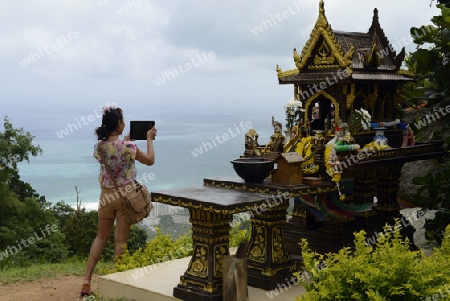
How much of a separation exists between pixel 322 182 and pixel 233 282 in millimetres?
2018

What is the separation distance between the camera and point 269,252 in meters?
8.20

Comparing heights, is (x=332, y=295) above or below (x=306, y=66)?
below

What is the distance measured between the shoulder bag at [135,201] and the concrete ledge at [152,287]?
894 mm

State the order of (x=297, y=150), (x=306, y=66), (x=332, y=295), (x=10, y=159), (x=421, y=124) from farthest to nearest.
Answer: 1. (x=10, y=159)
2. (x=421, y=124)
3. (x=306, y=66)
4. (x=297, y=150)
5. (x=332, y=295)

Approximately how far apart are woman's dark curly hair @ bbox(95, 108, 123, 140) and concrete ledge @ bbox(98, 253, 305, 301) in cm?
204

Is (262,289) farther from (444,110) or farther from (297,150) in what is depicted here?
(444,110)

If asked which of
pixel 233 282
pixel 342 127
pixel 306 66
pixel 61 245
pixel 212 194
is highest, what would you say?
pixel 306 66

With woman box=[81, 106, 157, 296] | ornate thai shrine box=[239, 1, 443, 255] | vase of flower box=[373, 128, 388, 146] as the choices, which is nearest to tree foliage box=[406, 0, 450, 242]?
ornate thai shrine box=[239, 1, 443, 255]

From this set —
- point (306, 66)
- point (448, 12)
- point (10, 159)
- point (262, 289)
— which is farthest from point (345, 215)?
point (10, 159)

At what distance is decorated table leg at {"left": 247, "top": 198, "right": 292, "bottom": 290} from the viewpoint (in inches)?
319

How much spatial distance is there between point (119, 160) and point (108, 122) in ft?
1.64

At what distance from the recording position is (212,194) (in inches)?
298

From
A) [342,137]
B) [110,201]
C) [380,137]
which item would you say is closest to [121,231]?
[110,201]

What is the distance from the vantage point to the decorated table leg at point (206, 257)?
7438 mm
